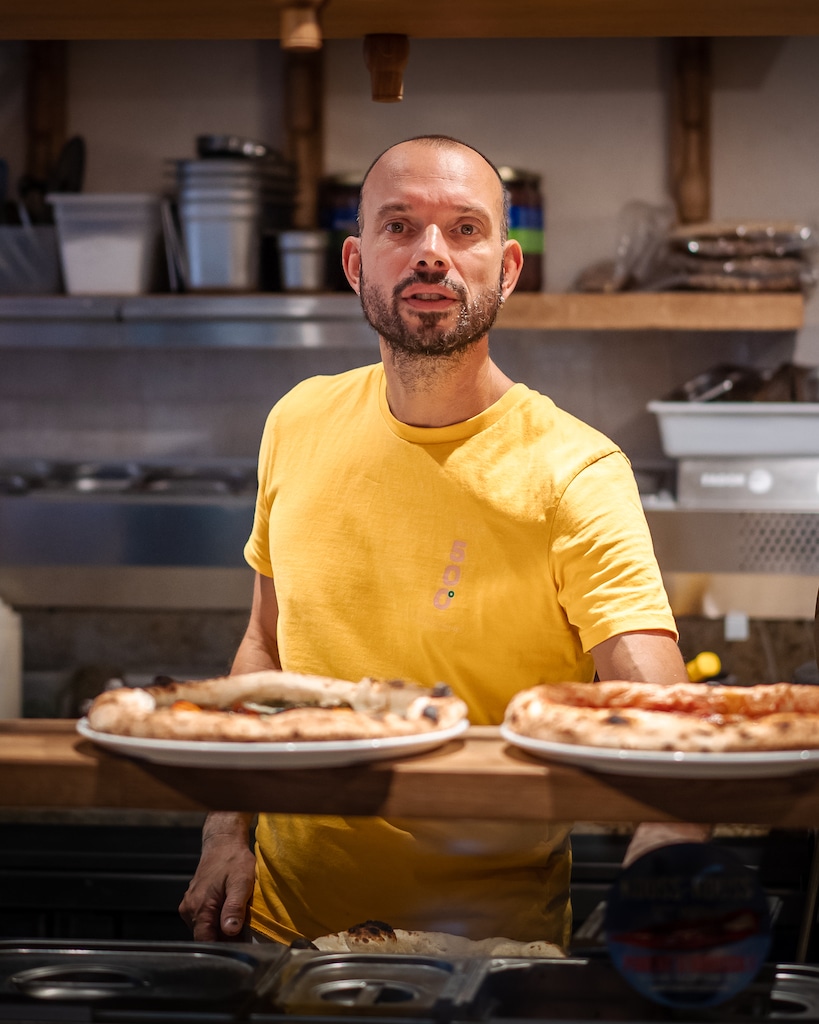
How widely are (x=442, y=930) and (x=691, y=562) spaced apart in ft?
5.96

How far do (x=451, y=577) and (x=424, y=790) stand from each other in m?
0.52

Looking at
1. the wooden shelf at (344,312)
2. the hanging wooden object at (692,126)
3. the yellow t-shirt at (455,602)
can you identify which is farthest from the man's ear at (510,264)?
the hanging wooden object at (692,126)

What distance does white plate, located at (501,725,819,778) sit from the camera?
0.87 meters

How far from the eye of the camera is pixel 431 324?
54.3 inches

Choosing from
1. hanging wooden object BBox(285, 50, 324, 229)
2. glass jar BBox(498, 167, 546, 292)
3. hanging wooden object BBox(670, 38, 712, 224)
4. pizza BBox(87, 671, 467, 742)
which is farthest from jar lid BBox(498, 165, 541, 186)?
pizza BBox(87, 671, 467, 742)

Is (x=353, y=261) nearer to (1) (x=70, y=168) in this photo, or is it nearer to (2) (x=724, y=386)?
(2) (x=724, y=386)

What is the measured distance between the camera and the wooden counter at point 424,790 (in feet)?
2.93

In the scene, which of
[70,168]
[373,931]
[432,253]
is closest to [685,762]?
[373,931]

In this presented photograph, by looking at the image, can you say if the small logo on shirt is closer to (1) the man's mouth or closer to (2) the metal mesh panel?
(1) the man's mouth

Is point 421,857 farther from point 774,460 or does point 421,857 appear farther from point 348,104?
point 348,104

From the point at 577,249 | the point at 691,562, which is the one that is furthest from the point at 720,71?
the point at 691,562

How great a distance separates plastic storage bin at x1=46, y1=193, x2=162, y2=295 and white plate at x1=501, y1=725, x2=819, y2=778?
2434 millimetres

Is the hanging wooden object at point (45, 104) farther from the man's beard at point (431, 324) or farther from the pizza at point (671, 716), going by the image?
the pizza at point (671, 716)

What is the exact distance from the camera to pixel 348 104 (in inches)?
136
